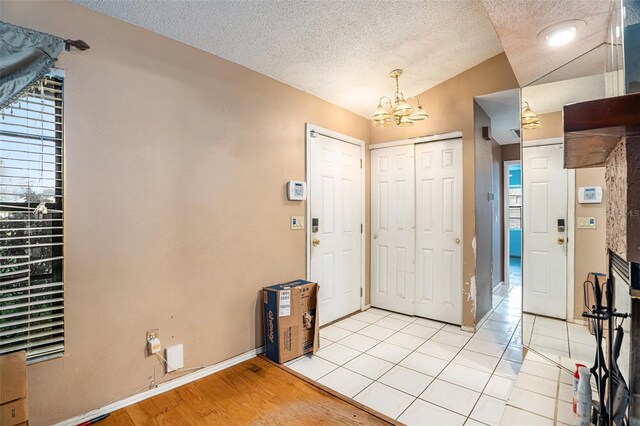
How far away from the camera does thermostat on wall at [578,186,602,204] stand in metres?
1.88

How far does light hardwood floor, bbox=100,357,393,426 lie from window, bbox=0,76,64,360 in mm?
653

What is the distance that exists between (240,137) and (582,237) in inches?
103

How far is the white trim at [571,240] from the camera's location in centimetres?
213

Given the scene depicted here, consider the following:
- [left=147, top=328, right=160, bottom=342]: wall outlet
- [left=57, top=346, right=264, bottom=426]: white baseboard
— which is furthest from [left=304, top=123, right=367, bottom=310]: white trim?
[left=147, top=328, right=160, bottom=342]: wall outlet

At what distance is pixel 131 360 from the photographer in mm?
1975

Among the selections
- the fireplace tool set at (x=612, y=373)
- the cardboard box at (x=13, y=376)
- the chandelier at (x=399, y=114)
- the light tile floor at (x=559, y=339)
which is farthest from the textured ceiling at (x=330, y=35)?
the light tile floor at (x=559, y=339)

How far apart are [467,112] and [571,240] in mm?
1636

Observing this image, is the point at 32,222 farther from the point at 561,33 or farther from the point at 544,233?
the point at 544,233

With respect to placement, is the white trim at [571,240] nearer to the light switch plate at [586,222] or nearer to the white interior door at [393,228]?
the light switch plate at [586,222]

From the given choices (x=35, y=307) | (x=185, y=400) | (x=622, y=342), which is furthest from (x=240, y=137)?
(x=622, y=342)

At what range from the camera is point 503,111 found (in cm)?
352

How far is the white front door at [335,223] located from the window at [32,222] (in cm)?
201

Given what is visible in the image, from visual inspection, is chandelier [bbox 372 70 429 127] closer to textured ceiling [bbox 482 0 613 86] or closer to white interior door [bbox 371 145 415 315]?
white interior door [bbox 371 145 415 315]

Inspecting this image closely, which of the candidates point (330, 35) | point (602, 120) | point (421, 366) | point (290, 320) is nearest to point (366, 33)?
point (330, 35)
